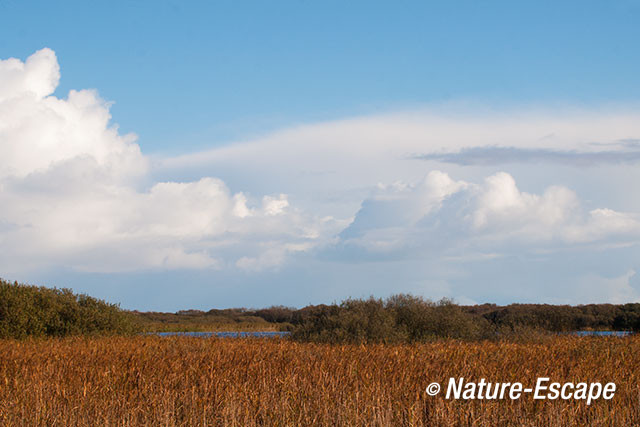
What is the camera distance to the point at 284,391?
9.31m

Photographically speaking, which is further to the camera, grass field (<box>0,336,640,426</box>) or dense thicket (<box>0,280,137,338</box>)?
dense thicket (<box>0,280,137,338</box>)

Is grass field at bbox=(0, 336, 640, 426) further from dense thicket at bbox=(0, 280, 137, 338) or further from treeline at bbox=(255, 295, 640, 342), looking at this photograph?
dense thicket at bbox=(0, 280, 137, 338)

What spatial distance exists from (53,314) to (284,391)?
720 inches

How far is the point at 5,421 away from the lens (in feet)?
25.9

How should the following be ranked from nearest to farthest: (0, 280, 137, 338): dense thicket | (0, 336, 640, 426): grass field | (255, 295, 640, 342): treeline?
1. (0, 336, 640, 426): grass field
2. (255, 295, 640, 342): treeline
3. (0, 280, 137, 338): dense thicket

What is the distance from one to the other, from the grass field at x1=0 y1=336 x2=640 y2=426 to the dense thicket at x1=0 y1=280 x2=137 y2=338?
10.4 meters

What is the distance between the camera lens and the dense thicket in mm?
23234

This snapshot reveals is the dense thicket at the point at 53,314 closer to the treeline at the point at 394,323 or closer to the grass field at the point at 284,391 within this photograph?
the treeline at the point at 394,323

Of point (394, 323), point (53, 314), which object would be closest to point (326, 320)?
point (394, 323)

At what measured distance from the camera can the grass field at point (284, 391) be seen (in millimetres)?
7988

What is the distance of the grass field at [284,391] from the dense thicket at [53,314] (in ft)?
34.2

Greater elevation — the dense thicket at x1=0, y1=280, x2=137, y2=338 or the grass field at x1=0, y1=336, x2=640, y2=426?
the dense thicket at x1=0, y1=280, x2=137, y2=338

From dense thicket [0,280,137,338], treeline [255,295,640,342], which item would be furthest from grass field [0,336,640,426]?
dense thicket [0,280,137,338]

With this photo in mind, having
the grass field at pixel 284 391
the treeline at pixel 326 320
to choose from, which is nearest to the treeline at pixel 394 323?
the treeline at pixel 326 320
